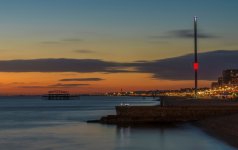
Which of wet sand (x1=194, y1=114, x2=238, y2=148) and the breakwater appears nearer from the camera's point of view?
Result: wet sand (x1=194, y1=114, x2=238, y2=148)

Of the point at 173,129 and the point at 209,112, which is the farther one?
the point at 209,112

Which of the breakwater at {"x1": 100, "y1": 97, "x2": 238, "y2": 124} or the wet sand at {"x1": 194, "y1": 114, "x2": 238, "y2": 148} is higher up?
the breakwater at {"x1": 100, "y1": 97, "x2": 238, "y2": 124}

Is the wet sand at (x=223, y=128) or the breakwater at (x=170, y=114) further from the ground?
the breakwater at (x=170, y=114)

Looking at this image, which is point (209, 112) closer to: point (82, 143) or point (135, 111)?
point (135, 111)

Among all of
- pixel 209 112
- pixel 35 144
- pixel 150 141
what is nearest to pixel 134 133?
pixel 150 141

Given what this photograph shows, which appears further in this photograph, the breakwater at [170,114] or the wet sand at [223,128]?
the breakwater at [170,114]

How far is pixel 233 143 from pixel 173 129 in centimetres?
1698

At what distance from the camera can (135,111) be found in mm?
67625

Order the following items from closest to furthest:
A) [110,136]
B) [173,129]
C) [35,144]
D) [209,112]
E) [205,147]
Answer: [205,147]
[35,144]
[110,136]
[173,129]
[209,112]

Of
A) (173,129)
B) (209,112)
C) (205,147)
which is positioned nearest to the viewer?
(205,147)

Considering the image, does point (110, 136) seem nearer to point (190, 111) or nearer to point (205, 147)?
point (205, 147)

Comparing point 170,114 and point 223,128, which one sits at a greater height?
point 170,114

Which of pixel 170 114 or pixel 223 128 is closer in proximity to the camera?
pixel 223 128

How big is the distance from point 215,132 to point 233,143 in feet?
36.4
